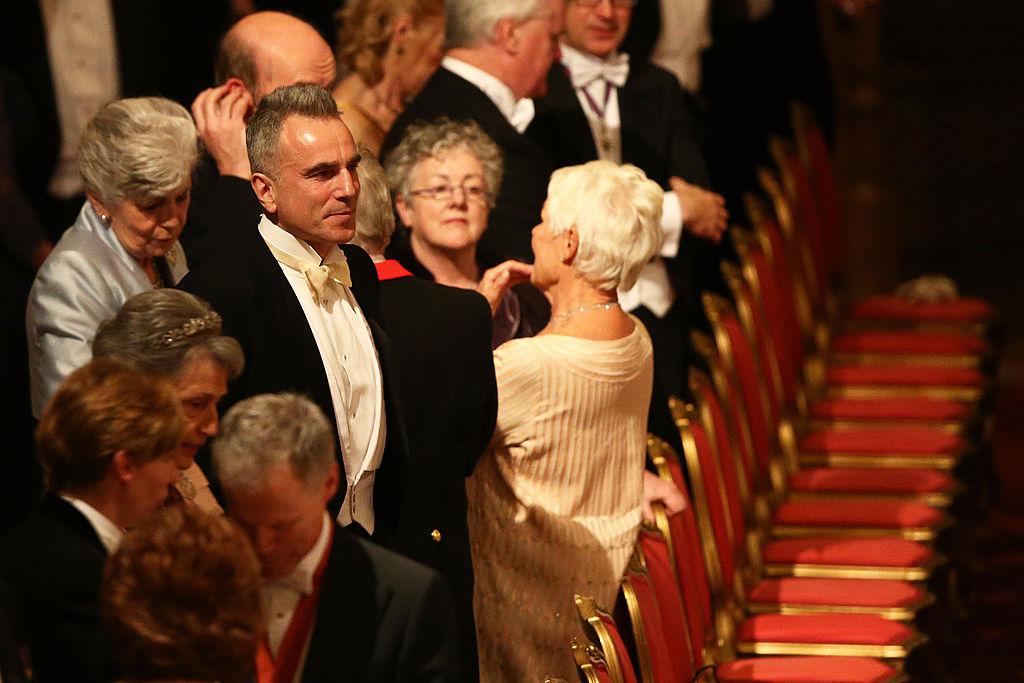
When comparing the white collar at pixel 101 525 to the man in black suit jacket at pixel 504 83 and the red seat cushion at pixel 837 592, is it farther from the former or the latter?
the red seat cushion at pixel 837 592

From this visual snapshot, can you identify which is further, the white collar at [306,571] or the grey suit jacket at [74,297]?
the grey suit jacket at [74,297]

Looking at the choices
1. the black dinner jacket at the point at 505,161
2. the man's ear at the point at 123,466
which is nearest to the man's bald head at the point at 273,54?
the black dinner jacket at the point at 505,161

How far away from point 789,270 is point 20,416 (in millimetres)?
2908

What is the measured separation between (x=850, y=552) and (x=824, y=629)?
Answer: 0.63 m

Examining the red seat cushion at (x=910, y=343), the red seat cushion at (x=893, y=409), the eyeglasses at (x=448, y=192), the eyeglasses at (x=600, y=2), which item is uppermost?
the eyeglasses at (x=600, y=2)

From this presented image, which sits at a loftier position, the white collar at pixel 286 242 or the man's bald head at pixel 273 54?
the man's bald head at pixel 273 54

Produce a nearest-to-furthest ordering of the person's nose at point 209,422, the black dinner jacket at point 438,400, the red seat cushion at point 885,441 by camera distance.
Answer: the person's nose at point 209,422
the black dinner jacket at point 438,400
the red seat cushion at point 885,441

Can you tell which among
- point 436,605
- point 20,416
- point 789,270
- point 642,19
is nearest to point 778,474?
point 789,270

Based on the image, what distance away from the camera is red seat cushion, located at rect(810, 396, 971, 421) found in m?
6.23

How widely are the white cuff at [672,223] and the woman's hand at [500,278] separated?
122 centimetres

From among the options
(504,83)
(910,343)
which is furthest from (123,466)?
(910,343)

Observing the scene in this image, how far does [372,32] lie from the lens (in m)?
4.95

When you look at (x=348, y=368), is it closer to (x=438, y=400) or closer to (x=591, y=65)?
(x=438, y=400)

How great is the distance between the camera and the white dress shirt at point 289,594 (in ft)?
9.00
